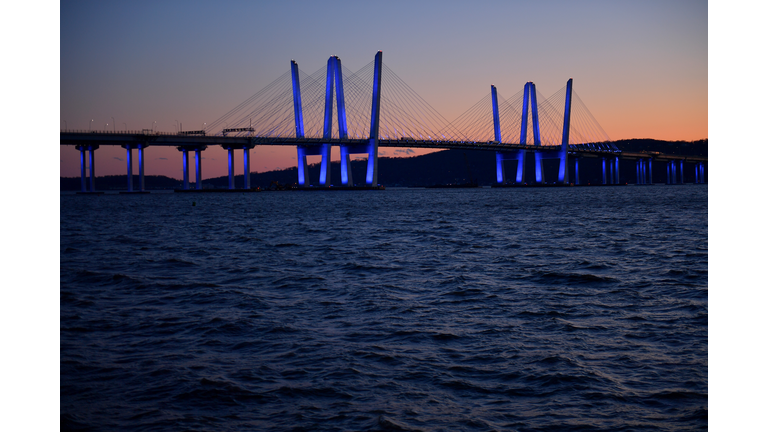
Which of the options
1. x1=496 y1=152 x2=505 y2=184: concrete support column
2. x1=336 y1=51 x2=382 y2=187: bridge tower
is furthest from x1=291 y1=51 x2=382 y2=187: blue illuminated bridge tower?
x1=496 y1=152 x2=505 y2=184: concrete support column

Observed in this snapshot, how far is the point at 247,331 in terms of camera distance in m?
8.46

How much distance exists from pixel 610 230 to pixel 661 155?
11707 cm

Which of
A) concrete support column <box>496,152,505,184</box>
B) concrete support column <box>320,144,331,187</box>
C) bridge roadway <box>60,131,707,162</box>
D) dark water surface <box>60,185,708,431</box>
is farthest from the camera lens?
concrete support column <box>496,152,505,184</box>

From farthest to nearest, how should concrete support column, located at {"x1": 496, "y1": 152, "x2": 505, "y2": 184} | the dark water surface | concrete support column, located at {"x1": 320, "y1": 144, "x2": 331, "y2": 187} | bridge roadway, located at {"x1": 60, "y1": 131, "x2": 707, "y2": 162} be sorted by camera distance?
concrete support column, located at {"x1": 496, "y1": 152, "x2": 505, "y2": 184} → concrete support column, located at {"x1": 320, "y1": 144, "x2": 331, "y2": 187} → bridge roadway, located at {"x1": 60, "y1": 131, "x2": 707, "y2": 162} → the dark water surface

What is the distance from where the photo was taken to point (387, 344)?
7.70 meters

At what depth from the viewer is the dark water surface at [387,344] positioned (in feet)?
18.0

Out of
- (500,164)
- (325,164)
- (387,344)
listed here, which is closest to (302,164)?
(325,164)

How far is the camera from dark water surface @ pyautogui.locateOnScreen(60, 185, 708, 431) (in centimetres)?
550

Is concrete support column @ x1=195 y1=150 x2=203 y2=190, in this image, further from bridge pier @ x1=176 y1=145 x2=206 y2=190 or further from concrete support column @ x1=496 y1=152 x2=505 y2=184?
concrete support column @ x1=496 y1=152 x2=505 y2=184

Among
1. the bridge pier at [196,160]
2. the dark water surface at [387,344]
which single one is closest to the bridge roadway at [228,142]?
the bridge pier at [196,160]

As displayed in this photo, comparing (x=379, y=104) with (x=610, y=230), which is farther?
(x=379, y=104)

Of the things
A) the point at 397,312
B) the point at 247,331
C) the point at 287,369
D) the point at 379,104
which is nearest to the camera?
the point at 287,369
